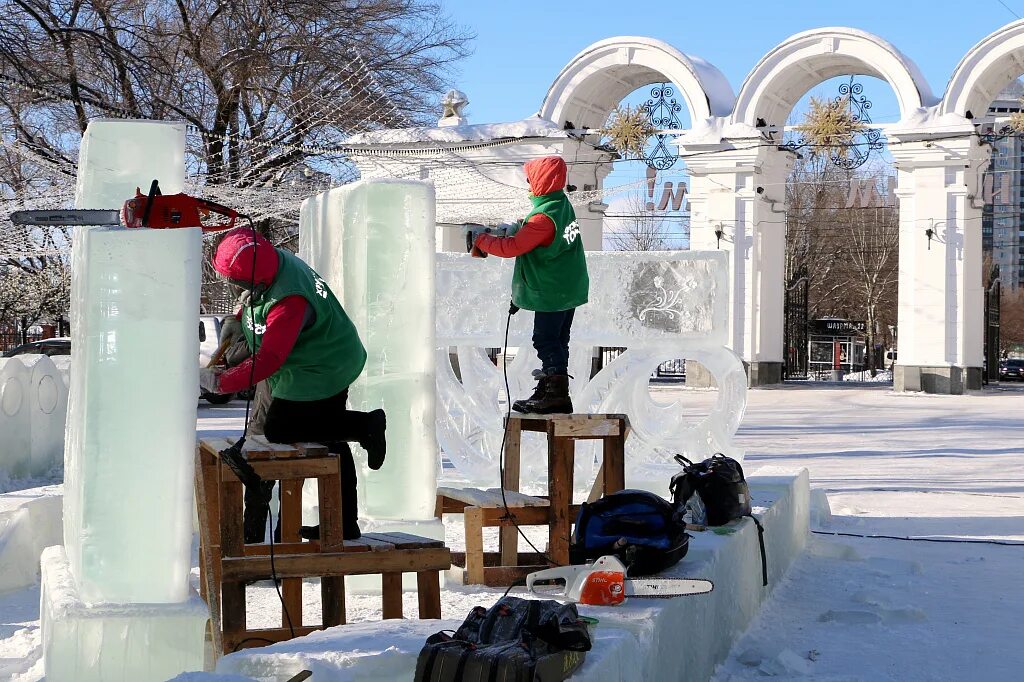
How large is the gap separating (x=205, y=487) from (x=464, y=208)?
676 inches

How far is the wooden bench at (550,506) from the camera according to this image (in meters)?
5.72

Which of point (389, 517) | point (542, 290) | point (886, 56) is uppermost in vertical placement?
point (886, 56)

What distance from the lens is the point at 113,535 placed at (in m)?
3.94

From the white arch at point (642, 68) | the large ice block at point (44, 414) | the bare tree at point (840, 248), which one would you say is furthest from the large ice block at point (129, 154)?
the bare tree at point (840, 248)

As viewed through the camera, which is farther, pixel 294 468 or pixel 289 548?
pixel 289 548

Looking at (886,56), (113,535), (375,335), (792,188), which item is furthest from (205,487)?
(792,188)

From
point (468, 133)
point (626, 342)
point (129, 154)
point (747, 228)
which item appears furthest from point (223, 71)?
point (129, 154)

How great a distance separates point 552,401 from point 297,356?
68.4 inches

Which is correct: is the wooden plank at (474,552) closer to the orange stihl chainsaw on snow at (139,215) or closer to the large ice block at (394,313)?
the large ice block at (394,313)

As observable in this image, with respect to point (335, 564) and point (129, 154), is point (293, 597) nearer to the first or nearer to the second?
point (335, 564)

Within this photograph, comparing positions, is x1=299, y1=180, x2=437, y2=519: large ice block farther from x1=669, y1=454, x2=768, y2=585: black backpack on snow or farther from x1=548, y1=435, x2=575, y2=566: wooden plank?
x1=669, y1=454, x2=768, y2=585: black backpack on snow

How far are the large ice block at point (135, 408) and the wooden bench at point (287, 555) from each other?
0.96ft

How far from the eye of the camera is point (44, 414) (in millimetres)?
11477

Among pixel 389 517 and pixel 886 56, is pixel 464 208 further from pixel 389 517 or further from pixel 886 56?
pixel 389 517
